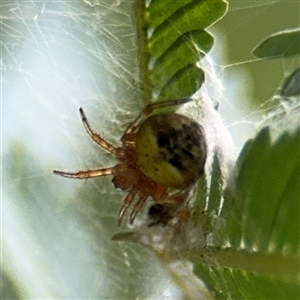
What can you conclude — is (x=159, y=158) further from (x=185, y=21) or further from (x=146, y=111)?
(x=185, y=21)

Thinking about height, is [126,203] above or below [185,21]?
below

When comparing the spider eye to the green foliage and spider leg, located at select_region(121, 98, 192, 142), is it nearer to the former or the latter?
spider leg, located at select_region(121, 98, 192, 142)

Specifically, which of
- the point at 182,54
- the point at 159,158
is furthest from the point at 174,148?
the point at 182,54

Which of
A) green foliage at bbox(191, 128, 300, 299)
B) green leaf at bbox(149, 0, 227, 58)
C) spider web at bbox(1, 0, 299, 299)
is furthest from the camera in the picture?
spider web at bbox(1, 0, 299, 299)

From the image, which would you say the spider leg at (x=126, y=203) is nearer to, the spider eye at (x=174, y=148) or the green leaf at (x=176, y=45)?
the spider eye at (x=174, y=148)

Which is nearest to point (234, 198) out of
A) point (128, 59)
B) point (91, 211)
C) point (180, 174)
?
point (180, 174)

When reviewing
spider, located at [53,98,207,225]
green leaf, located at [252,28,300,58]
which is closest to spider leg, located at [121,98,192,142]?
spider, located at [53,98,207,225]
